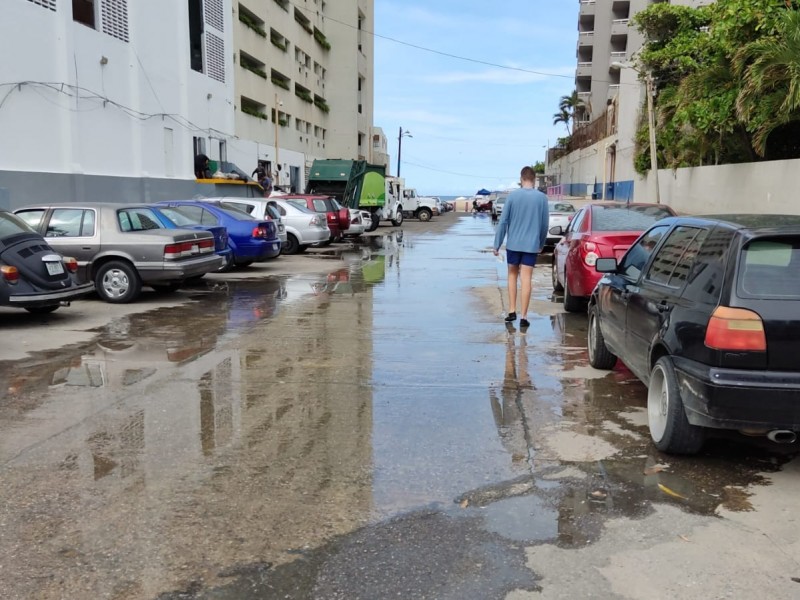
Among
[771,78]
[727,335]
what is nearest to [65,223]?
[727,335]

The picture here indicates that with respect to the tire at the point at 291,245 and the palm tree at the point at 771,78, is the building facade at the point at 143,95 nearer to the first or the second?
the tire at the point at 291,245

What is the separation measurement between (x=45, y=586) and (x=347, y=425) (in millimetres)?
2470

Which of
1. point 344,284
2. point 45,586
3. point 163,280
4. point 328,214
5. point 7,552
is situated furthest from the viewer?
point 328,214

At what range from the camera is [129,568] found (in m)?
3.21

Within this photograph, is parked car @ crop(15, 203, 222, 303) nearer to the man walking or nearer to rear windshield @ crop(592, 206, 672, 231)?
the man walking

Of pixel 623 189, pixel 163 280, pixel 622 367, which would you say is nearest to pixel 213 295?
pixel 163 280

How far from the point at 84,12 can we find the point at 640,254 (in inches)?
748

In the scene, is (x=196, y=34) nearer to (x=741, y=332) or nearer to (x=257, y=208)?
(x=257, y=208)

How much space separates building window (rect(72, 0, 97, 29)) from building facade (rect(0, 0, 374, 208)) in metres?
0.03

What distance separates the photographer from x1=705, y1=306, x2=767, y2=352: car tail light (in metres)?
4.04

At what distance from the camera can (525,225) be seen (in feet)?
29.2

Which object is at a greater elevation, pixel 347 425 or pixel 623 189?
pixel 623 189

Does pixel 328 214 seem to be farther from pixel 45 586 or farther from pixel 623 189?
pixel 45 586

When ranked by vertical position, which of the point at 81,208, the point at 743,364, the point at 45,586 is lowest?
the point at 45,586
